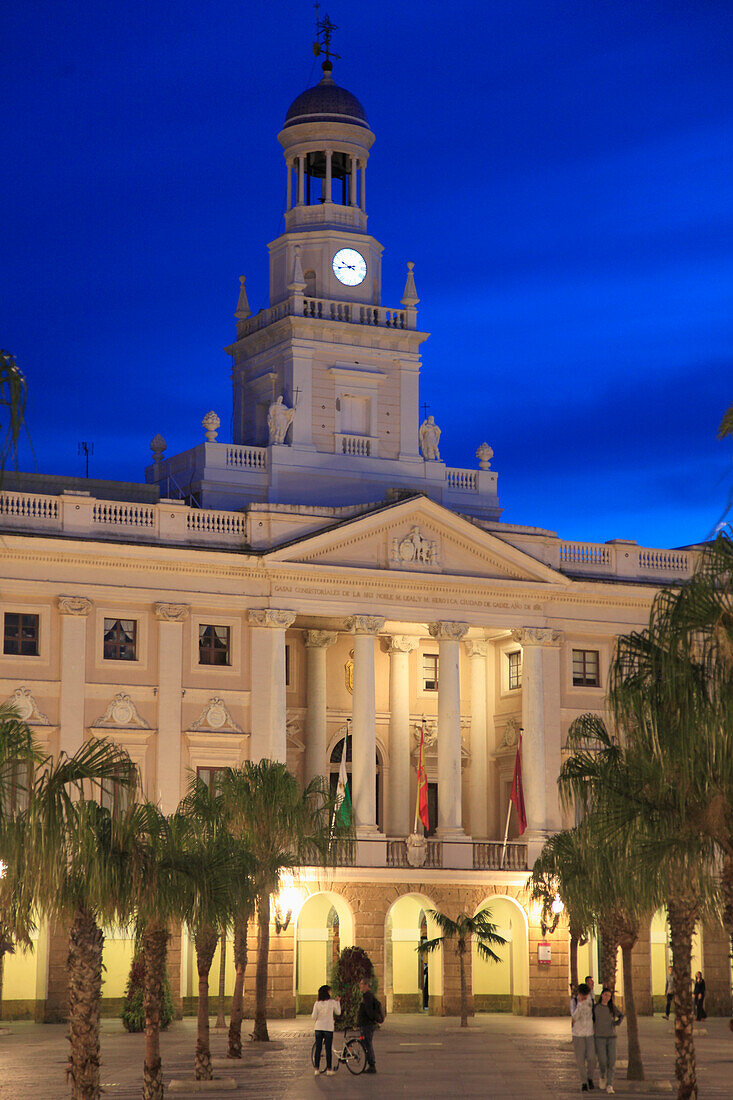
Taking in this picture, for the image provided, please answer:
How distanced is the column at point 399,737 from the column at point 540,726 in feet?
14.3

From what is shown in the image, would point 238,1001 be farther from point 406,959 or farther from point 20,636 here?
point 406,959

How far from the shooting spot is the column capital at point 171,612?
59156mm

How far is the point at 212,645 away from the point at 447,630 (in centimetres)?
830

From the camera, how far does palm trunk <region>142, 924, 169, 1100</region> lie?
29.9m

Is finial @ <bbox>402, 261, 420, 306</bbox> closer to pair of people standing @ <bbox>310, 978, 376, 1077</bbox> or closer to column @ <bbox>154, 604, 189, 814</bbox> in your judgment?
column @ <bbox>154, 604, 189, 814</bbox>

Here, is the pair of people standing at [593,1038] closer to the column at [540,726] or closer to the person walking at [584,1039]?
the person walking at [584,1039]

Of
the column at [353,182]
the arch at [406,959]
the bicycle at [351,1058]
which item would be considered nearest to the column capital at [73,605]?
the arch at [406,959]

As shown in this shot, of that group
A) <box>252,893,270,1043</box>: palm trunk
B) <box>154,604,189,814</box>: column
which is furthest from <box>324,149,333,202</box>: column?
<box>252,893,270,1043</box>: palm trunk

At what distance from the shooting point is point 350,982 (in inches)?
1908

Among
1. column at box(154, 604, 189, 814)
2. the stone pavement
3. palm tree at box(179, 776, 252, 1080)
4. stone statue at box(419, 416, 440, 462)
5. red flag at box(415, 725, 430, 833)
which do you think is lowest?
the stone pavement

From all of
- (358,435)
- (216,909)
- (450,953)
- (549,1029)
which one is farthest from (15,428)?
(358,435)

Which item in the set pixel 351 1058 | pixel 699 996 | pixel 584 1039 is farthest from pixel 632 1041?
pixel 699 996

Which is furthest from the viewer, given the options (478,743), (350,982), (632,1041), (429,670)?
(429,670)

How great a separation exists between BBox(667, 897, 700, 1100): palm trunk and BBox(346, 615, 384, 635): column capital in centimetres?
2981
